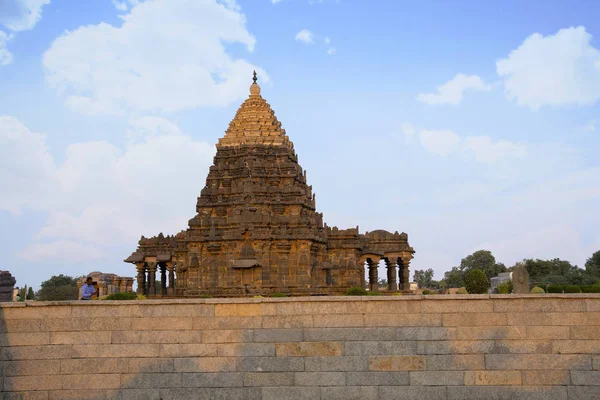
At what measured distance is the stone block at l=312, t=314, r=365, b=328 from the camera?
14.4m

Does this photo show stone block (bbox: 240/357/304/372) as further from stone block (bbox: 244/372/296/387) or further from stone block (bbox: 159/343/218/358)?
stone block (bbox: 159/343/218/358)

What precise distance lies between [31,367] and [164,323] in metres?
2.87

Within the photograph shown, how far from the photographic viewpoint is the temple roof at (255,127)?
4828 cm

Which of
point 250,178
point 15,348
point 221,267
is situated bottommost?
point 15,348

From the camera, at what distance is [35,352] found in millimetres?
14602

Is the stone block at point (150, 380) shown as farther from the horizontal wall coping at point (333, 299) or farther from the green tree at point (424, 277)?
the green tree at point (424, 277)

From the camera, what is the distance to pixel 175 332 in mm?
14602

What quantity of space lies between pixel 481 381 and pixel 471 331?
100 cm

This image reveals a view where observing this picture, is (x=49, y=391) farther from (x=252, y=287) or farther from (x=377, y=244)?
(x=377, y=244)

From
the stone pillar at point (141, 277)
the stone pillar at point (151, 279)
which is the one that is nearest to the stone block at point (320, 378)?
the stone pillar at point (141, 277)

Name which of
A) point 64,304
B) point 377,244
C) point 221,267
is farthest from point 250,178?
point 64,304

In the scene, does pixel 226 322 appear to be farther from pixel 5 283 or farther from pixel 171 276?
pixel 171 276

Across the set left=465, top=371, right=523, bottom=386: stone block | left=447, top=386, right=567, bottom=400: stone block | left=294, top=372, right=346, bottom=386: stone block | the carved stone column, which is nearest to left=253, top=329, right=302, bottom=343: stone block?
left=294, top=372, right=346, bottom=386: stone block

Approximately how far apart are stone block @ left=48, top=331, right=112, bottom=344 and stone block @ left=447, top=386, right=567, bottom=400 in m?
7.16
